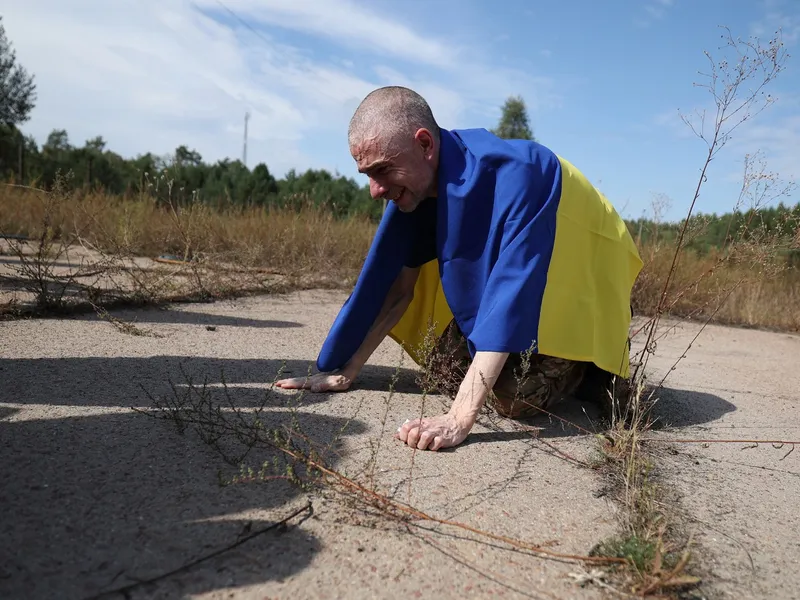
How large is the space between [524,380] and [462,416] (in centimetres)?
33

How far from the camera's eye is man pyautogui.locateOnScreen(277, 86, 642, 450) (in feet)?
7.68

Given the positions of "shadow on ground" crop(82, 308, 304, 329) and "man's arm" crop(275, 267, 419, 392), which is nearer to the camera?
"man's arm" crop(275, 267, 419, 392)

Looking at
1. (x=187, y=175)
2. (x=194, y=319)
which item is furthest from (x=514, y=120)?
(x=194, y=319)

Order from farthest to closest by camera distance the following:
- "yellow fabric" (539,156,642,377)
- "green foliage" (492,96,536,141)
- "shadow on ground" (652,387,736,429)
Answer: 1. "green foliage" (492,96,536,141)
2. "shadow on ground" (652,387,736,429)
3. "yellow fabric" (539,156,642,377)

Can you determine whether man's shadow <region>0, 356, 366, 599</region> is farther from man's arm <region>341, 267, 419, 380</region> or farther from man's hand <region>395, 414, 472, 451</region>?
man's arm <region>341, 267, 419, 380</region>

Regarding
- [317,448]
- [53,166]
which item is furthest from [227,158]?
[317,448]

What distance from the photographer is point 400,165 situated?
8.00 ft

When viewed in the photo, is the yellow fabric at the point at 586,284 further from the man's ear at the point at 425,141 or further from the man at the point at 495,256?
the man's ear at the point at 425,141

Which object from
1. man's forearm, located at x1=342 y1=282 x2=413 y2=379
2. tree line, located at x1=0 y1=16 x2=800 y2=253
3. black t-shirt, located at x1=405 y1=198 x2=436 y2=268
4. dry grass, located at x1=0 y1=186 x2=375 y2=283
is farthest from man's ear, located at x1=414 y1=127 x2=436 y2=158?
tree line, located at x1=0 y1=16 x2=800 y2=253

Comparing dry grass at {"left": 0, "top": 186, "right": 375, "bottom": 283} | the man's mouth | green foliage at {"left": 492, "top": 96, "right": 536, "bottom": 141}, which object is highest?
green foliage at {"left": 492, "top": 96, "right": 536, "bottom": 141}

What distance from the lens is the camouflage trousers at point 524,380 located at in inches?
104

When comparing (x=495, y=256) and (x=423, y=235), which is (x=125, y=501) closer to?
(x=495, y=256)

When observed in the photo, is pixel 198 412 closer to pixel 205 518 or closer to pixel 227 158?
pixel 205 518

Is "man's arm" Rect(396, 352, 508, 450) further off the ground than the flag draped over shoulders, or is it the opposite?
the flag draped over shoulders
